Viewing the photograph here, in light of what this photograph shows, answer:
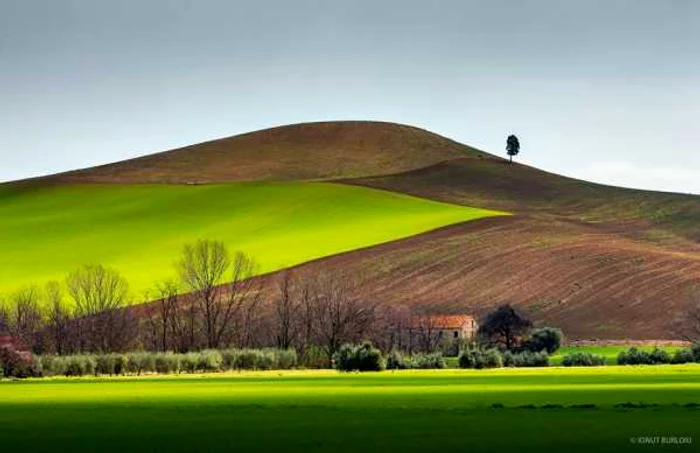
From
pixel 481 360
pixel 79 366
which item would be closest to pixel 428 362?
pixel 481 360

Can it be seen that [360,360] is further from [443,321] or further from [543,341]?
[443,321]

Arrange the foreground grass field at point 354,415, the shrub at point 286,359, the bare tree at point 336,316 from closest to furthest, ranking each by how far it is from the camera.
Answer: the foreground grass field at point 354,415 < the shrub at point 286,359 < the bare tree at point 336,316

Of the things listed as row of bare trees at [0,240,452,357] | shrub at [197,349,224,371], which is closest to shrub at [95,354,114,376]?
shrub at [197,349,224,371]

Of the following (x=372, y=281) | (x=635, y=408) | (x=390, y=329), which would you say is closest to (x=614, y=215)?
(x=372, y=281)

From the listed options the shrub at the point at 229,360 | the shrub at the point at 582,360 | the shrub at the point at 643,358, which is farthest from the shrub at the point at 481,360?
the shrub at the point at 229,360

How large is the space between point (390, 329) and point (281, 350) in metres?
31.7

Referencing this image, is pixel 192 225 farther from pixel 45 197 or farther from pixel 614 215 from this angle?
pixel 614 215

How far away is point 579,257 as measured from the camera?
16062cm

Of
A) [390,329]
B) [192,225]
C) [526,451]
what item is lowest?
[526,451]

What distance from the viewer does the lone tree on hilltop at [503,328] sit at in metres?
125

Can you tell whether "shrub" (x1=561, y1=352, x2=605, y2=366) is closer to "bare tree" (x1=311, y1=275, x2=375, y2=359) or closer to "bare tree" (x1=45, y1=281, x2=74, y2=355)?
"bare tree" (x1=311, y1=275, x2=375, y2=359)

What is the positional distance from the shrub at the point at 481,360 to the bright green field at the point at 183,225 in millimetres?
50364

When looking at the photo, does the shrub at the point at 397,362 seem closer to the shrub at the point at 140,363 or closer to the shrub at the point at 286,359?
the shrub at the point at 286,359

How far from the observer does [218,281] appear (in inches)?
5856
